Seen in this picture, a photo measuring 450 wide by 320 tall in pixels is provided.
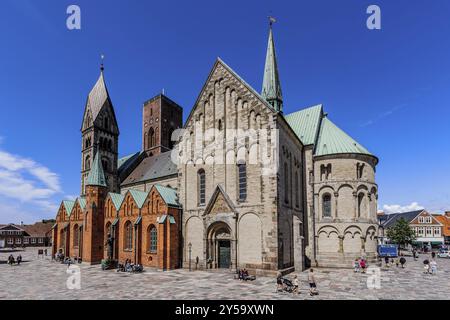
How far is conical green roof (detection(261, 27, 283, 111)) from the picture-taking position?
37.5 metres

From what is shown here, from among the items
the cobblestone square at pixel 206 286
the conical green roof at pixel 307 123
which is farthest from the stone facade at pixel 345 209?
the cobblestone square at pixel 206 286

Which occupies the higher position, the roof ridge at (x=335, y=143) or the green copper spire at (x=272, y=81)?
the green copper spire at (x=272, y=81)

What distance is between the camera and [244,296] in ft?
60.0

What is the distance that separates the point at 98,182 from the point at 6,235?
68920 mm

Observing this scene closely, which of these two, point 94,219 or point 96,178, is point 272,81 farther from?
point 94,219

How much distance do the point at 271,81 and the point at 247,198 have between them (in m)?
17.2

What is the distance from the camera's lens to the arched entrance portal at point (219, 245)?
2905 centimetres

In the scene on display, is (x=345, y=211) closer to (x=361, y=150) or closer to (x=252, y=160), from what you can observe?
(x=361, y=150)

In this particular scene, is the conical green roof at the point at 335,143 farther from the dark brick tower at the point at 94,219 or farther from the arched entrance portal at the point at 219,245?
the dark brick tower at the point at 94,219

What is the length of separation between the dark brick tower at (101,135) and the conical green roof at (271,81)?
30.8 m

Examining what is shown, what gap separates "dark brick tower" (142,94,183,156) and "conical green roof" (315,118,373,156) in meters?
32.2

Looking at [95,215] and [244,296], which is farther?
[95,215]

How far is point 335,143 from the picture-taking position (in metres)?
35.6
